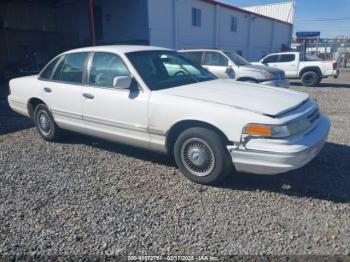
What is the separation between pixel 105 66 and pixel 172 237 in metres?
2.76

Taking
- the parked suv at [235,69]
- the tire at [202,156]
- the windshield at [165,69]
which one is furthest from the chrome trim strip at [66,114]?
the parked suv at [235,69]

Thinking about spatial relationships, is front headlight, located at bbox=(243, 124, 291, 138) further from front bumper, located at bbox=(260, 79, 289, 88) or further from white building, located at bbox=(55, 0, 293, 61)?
white building, located at bbox=(55, 0, 293, 61)

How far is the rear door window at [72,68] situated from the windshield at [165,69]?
2.92 ft

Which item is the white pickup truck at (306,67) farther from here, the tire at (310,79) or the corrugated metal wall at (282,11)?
the corrugated metal wall at (282,11)

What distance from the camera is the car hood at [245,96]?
11.7 ft

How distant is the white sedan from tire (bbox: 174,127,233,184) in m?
0.01

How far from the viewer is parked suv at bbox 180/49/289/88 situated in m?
10.1

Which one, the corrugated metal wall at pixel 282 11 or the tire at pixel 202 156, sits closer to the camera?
the tire at pixel 202 156

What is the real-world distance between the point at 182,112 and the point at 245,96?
0.77 meters

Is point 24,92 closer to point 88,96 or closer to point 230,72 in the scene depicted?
point 88,96

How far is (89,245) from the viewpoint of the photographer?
113 inches

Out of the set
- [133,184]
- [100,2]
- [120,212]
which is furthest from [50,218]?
[100,2]

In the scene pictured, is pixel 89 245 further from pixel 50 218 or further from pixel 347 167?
pixel 347 167

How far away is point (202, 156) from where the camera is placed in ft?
12.6
